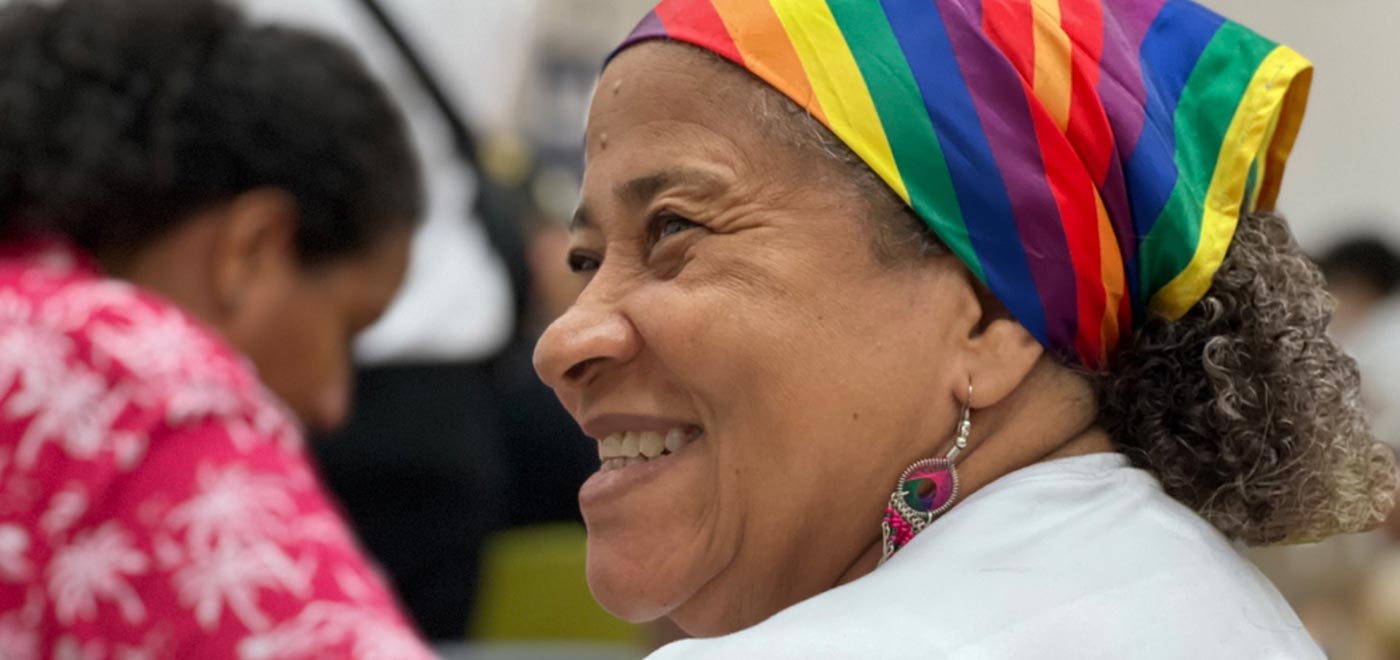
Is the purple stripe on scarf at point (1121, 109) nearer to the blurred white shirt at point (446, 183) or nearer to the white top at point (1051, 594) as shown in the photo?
the white top at point (1051, 594)

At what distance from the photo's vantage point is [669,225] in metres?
1.48

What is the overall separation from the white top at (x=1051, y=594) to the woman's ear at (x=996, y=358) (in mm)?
73

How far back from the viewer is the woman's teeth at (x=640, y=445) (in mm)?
1459

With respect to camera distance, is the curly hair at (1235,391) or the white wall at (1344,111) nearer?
the curly hair at (1235,391)

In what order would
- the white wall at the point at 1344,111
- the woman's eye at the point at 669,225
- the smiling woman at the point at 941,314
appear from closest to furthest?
the smiling woman at the point at 941,314 → the woman's eye at the point at 669,225 → the white wall at the point at 1344,111

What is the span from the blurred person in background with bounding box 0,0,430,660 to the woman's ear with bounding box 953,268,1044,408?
0.78 metres

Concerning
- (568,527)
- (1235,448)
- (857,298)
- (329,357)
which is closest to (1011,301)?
(857,298)

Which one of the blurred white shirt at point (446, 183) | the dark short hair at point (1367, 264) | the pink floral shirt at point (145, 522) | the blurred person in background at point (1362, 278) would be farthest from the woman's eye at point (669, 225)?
the dark short hair at point (1367, 264)

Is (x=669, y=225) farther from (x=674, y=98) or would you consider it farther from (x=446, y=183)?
(x=446, y=183)

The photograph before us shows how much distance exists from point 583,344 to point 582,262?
17cm

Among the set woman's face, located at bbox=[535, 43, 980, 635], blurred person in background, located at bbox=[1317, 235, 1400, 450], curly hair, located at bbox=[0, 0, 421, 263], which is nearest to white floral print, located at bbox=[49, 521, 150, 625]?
curly hair, located at bbox=[0, 0, 421, 263]

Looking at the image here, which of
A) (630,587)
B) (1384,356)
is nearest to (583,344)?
(630,587)

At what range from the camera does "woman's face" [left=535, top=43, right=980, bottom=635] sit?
4.50 ft

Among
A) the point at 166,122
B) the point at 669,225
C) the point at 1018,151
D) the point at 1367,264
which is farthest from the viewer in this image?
the point at 1367,264
